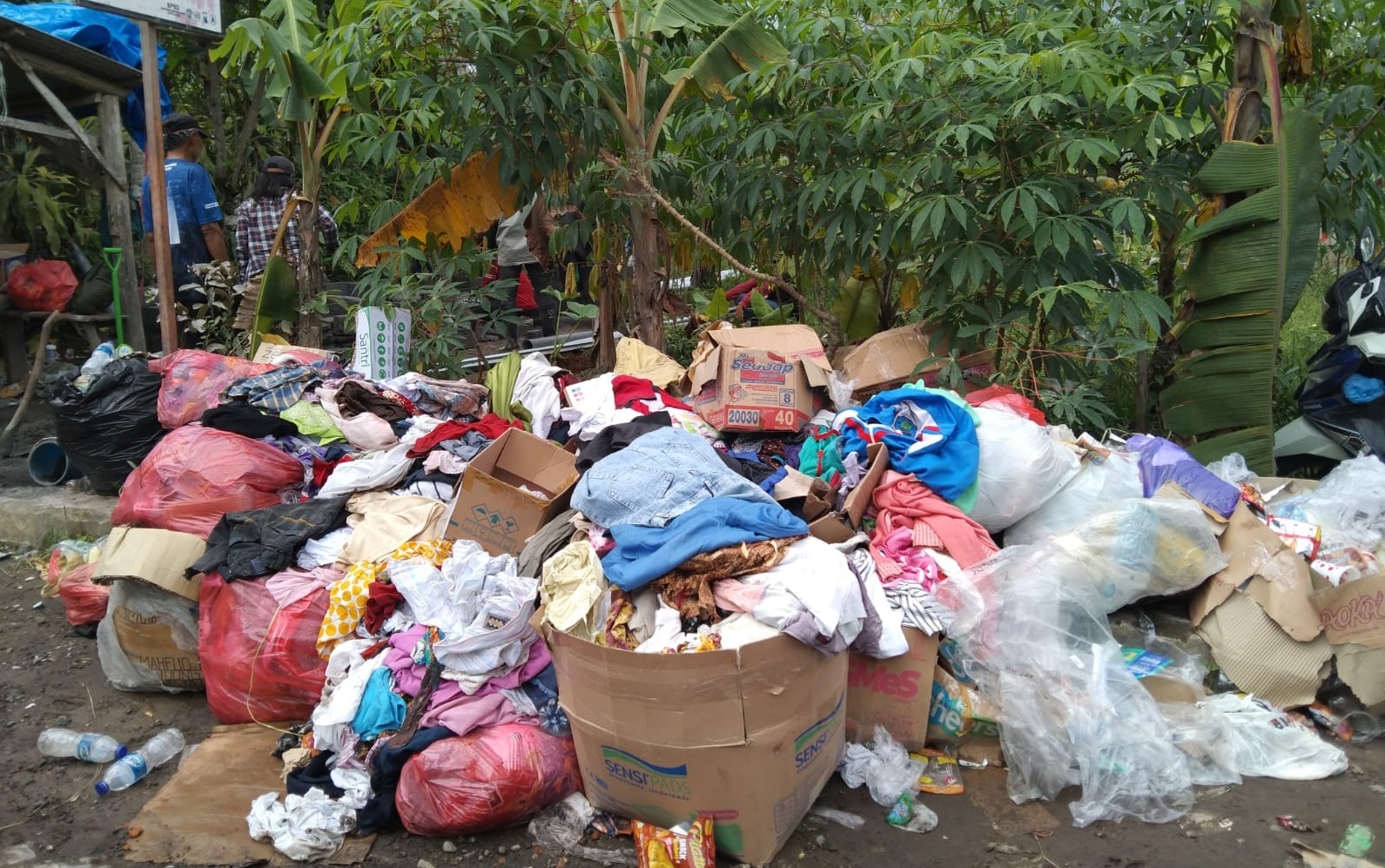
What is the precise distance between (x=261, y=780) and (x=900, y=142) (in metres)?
3.67

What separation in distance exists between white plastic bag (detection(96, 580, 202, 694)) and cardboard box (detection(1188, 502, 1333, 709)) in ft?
11.4

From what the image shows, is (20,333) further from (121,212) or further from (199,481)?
(199,481)

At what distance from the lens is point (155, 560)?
11.0 feet

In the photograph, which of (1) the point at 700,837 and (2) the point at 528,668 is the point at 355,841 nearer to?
(2) the point at 528,668

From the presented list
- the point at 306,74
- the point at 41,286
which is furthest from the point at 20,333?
the point at 306,74

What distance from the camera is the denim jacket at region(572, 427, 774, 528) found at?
285cm

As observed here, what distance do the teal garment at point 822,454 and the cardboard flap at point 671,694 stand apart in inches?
57.1

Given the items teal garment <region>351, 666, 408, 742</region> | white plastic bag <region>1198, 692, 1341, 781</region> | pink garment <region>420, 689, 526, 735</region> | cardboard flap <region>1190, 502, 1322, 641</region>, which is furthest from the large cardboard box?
cardboard flap <region>1190, 502, 1322, 641</region>

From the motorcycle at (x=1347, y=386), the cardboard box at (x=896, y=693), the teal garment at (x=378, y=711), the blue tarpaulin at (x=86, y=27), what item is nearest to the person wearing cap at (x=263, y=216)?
the blue tarpaulin at (x=86, y=27)

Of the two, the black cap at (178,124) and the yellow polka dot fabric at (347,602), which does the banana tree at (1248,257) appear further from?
the black cap at (178,124)

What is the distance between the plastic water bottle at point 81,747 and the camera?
306 cm

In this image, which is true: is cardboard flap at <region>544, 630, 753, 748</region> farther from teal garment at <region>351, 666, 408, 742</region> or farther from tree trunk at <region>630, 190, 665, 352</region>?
tree trunk at <region>630, 190, 665, 352</region>

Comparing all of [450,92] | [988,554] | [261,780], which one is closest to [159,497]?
[261,780]

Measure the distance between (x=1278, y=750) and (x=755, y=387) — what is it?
2.21 meters
